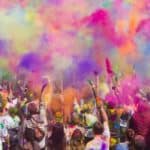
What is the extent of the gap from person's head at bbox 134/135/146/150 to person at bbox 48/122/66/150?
1.03 ft

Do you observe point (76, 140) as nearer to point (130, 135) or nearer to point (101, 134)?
point (101, 134)

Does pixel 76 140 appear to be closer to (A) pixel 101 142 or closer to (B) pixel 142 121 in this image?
(A) pixel 101 142

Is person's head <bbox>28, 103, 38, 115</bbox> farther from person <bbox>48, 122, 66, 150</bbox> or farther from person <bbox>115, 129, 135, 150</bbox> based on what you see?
person <bbox>115, 129, 135, 150</bbox>

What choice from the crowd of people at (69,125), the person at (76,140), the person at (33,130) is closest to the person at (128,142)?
the crowd of people at (69,125)

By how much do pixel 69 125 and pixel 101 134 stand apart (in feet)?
0.48

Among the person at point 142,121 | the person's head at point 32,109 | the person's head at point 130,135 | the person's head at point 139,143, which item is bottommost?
the person's head at point 139,143

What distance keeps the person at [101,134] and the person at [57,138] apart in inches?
4.5

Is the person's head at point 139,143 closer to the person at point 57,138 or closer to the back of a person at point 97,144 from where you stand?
the back of a person at point 97,144

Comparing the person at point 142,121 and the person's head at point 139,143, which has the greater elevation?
the person at point 142,121

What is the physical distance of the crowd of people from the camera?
87.0 inches

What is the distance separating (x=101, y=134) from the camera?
2217mm

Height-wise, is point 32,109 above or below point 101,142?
above

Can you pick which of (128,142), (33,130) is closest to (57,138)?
(33,130)

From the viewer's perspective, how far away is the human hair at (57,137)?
221 cm
